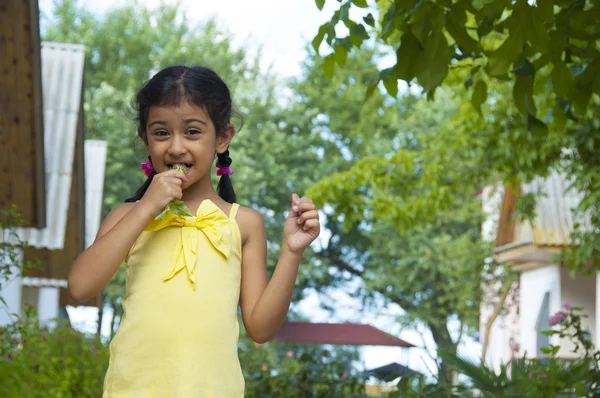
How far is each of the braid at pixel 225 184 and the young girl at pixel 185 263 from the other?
0.13 m

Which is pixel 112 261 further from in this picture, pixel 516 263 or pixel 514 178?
pixel 516 263

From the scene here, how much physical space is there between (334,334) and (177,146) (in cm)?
2460

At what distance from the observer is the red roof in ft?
86.6

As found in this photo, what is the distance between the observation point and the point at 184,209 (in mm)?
2820

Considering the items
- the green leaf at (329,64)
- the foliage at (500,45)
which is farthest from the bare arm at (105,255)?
the green leaf at (329,64)

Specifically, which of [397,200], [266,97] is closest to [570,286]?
[397,200]

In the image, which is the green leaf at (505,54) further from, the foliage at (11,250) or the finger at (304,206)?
the foliage at (11,250)

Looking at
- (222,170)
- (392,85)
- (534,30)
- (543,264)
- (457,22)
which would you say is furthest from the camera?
(543,264)

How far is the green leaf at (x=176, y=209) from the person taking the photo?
110 inches

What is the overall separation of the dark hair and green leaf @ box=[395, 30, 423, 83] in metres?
1.72

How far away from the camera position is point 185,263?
279cm

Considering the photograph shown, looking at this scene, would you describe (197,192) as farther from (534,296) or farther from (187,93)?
(534,296)

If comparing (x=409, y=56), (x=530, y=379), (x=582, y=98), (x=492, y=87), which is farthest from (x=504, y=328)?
(x=409, y=56)

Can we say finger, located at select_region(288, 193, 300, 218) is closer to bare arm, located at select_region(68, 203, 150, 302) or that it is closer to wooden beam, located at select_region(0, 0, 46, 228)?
bare arm, located at select_region(68, 203, 150, 302)
